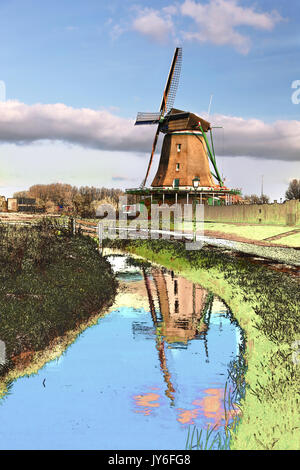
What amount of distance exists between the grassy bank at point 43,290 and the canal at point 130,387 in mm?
586

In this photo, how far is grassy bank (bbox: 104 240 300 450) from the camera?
18.8 feet

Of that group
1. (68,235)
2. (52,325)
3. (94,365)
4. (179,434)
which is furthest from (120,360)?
A: (68,235)

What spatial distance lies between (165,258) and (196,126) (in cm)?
3035

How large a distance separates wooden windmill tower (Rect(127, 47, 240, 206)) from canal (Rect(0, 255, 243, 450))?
3905 cm

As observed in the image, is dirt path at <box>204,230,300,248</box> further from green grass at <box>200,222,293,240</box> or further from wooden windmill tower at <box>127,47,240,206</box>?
wooden windmill tower at <box>127,47,240,206</box>

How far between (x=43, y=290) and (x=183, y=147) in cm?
4089

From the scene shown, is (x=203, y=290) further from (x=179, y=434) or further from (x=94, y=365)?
(x=179, y=434)

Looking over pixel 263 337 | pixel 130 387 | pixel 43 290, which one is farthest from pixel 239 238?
pixel 130 387

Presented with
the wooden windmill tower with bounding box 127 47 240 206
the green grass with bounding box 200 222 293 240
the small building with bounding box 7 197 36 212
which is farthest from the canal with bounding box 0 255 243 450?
the small building with bounding box 7 197 36 212

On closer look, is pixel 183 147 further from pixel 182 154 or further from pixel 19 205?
pixel 19 205

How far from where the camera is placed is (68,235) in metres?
21.7

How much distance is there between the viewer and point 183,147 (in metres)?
51.2

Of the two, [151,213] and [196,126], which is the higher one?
[196,126]

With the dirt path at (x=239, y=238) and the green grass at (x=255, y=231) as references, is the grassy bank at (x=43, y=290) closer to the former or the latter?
the dirt path at (x=239, y=238)
